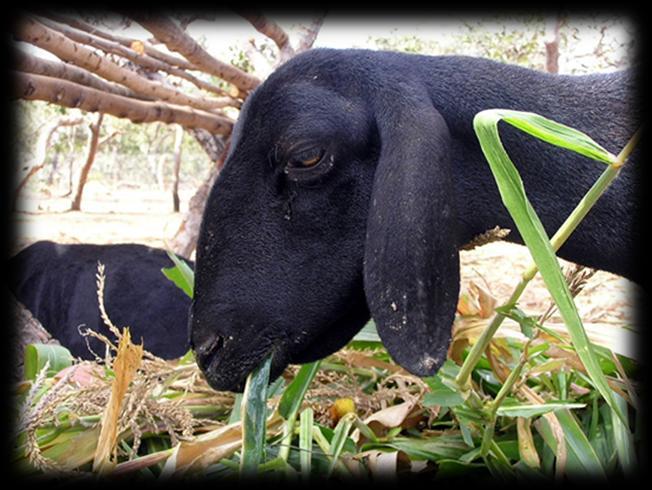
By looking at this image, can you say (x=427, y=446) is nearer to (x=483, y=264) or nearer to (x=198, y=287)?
(x=198, y=287)

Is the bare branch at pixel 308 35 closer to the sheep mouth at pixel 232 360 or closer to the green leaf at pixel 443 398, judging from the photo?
the sheep mouth at pixel 232 360

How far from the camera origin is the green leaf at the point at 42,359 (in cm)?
178

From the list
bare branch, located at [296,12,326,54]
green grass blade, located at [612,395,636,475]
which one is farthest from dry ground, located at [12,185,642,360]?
bare branch, located at [296,12,326,54]

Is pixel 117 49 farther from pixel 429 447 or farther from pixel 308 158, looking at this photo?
pixel 429 447

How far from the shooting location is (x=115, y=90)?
13.2 feet

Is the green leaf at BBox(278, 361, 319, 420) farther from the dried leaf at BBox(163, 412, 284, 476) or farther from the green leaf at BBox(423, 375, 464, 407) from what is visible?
the green leaf at BBox(423, 375, 464, 407)

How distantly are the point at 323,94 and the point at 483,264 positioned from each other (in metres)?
6.51

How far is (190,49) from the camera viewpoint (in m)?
3.45

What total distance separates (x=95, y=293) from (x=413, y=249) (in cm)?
321

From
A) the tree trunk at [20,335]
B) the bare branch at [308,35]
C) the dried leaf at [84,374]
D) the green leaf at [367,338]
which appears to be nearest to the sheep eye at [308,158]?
the green leaf at [367,338]

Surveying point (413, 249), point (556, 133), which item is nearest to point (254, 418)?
point (413, 249)

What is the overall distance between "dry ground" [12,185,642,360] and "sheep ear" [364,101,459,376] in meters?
0.56

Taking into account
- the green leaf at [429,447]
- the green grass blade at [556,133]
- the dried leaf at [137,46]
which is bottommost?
the green leaf at [429,447]

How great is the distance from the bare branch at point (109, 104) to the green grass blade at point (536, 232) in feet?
7.66
